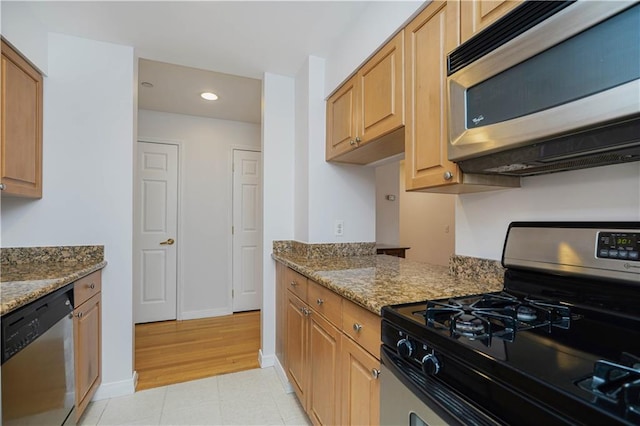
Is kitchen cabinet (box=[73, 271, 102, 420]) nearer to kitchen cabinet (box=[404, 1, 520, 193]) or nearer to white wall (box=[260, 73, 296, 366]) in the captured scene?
white wall (box=[260, 73, 296, 366])

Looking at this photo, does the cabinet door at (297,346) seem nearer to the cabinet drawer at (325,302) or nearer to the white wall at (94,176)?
the cabinet drawer at (325,302)

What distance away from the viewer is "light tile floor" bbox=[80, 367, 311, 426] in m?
1.81

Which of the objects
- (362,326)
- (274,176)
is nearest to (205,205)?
(274,176)

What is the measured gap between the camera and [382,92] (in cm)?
163

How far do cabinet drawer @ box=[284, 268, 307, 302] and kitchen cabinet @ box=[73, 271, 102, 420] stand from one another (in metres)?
1.19

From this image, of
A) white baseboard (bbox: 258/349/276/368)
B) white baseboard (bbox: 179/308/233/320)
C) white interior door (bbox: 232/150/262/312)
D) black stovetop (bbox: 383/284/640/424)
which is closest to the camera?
black stovetop (bbox: 383/284/640/424)

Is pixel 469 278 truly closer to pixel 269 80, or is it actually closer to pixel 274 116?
pixel 274 116

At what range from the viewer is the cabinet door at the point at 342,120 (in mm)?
1940

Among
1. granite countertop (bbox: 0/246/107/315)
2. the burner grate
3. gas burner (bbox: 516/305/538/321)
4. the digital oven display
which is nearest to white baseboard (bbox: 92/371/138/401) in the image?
granite countertop (bbox: 0/246/107/315)

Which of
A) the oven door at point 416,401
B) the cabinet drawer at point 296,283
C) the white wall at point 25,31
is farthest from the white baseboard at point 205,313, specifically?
the oven door at point 416,401

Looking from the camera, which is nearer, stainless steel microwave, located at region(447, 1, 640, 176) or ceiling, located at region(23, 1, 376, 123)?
stainless steel microwave, located at region(447, 1, 640, 176)

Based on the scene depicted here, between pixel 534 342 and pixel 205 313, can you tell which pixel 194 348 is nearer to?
pixel 205 313

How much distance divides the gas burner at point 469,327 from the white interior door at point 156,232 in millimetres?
3491

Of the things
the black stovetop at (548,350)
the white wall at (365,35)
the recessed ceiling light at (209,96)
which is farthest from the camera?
the recessed ceiling light at (209,96)
